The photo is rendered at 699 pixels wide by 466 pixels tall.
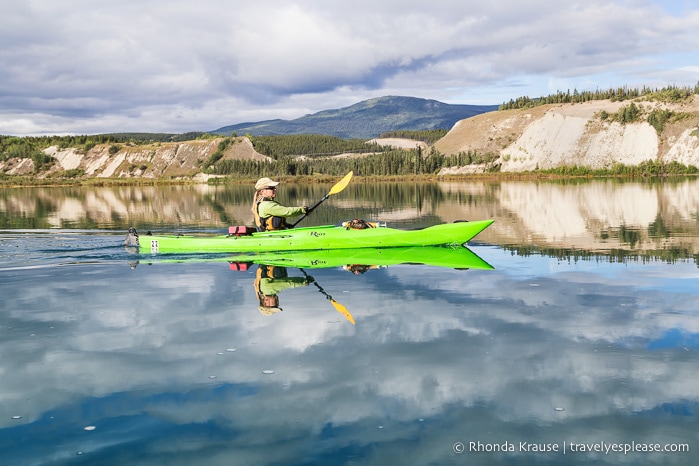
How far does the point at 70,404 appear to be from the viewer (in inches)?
335

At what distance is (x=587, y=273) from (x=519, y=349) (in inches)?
301

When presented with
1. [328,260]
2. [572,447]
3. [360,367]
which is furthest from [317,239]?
[572,447]

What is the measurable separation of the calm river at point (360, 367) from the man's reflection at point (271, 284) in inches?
12.0

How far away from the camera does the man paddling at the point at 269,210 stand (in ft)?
72.3

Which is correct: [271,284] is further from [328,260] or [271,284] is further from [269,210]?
[269,210]

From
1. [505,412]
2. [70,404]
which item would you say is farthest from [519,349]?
[70,404]

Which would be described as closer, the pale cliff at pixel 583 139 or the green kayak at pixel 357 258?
the green kayak at pixel 357 258

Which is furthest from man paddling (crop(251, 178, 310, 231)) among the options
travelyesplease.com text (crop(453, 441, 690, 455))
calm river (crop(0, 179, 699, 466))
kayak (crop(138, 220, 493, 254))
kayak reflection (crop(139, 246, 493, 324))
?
travelyesplease.com text (crop(453, 441, 690, 455))

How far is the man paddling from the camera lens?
22031 mm

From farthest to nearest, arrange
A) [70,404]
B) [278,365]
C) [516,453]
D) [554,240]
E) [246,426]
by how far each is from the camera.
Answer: [554,240]
[278,365]
[70,404]
[246,426]
[516,453]

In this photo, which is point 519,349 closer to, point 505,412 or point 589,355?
point 589,355

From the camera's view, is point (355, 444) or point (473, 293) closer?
point (355, 444)

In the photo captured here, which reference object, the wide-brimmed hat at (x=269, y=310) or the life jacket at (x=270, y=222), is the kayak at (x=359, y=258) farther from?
the wide-brimmed hat at (x=269, y=310)

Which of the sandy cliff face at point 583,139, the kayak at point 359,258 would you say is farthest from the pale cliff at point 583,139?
the kayak at point 359,258
